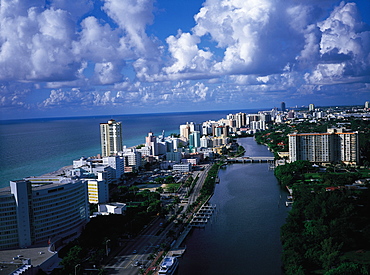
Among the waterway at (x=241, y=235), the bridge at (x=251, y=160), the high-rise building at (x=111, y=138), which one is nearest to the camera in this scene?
the waterway at (x=241, y=235)

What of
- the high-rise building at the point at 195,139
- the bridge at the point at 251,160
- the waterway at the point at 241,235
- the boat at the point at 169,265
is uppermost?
the high-rise building at the point at 195,139

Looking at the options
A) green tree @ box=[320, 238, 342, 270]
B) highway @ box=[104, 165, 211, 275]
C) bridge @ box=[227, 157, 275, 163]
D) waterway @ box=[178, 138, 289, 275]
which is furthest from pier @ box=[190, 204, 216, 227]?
bridge @ box=[227, 157, 275, 163]

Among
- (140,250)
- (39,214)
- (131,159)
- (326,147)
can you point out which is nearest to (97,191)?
(39,214)

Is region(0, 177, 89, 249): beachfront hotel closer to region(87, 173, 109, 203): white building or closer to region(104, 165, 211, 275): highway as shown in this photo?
region(104, 165, 211, 275): highway

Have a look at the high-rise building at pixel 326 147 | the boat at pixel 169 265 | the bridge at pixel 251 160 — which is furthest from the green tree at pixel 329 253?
the bridge at pixel 251 160

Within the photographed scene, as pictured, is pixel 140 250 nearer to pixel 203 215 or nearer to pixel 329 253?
pixel 203 215

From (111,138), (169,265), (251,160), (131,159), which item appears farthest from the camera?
(111,138)

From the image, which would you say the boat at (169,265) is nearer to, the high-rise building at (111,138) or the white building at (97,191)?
the white building at (97,191)
